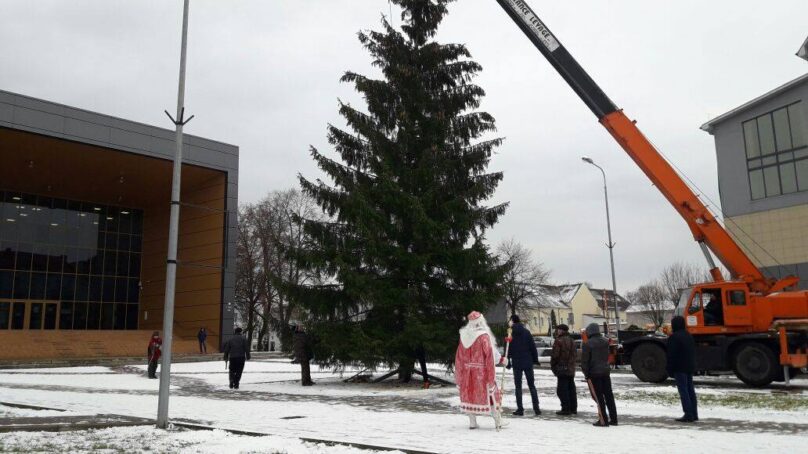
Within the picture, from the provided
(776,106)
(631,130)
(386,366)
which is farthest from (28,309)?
(776,106)

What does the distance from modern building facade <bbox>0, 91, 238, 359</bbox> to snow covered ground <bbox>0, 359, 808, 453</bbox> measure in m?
21.4

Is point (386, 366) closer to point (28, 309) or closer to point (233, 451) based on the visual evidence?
point (233, 451)

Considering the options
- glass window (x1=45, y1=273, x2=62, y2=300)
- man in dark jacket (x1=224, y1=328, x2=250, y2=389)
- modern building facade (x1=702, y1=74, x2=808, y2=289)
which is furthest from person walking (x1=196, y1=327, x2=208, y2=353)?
modern building facade (x1=702, y1=74, x2=808, y2=289)

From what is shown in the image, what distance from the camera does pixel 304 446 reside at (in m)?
8.27

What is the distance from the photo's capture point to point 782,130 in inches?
1377

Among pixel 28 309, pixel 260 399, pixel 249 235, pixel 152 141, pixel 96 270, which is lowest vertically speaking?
pixel 260 399

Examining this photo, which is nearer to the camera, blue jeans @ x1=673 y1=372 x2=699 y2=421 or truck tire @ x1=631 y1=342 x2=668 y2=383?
blue jeans @ x1=673 y1=372 x2=699 y2=421

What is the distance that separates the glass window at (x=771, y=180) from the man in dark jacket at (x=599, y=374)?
97.7 ft

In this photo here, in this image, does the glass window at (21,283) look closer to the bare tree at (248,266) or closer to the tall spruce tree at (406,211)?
the bare tree at (248,266)

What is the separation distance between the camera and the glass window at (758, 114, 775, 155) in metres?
35.6

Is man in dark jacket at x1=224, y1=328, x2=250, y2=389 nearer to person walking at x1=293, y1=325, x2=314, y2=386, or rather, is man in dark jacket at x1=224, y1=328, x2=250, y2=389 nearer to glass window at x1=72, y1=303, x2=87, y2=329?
person walking at x1=293, y1=325, x2=314, y2=386

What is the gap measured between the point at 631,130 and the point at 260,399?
43.4 ft

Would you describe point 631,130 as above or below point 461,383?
above

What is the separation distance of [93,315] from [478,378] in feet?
143
